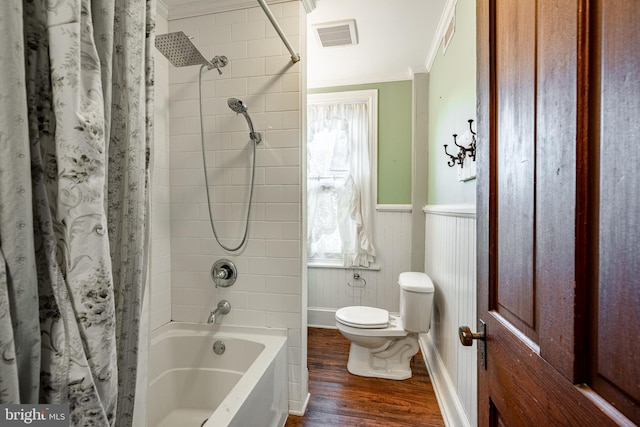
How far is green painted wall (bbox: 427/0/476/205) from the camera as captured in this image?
4.65 ft

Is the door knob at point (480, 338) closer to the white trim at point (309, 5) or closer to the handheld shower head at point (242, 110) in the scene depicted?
the handheld shower head at point (242, 110)

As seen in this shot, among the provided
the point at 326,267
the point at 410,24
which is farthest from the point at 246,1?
the point at 326,267

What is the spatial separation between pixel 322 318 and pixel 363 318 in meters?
0.89

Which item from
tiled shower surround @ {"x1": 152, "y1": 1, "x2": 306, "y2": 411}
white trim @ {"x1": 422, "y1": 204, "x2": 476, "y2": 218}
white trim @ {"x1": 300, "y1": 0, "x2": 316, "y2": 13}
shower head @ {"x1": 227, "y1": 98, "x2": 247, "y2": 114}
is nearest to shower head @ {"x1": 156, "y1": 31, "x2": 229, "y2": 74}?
shower head @ {"x1": 227, "y1": 98, "x2": 247, "y2": 114}

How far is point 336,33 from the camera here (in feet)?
6.88

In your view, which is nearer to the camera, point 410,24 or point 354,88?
point 410,24

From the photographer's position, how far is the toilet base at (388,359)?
2.07 m

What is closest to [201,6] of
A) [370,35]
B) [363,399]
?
[370,35]

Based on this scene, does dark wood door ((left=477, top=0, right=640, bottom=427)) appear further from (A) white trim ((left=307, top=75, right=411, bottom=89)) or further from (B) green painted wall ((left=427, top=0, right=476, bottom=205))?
(A) white trim ((left=307, top=75, right=411, bottom=89))

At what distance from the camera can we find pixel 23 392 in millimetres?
413

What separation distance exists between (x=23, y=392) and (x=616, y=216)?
878 mm

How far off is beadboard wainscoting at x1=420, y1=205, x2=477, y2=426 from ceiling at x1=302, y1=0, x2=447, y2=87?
1338mm

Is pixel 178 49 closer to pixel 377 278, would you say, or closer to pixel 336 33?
pixel 336 33

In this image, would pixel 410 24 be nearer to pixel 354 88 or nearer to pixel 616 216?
pixel 354 88
